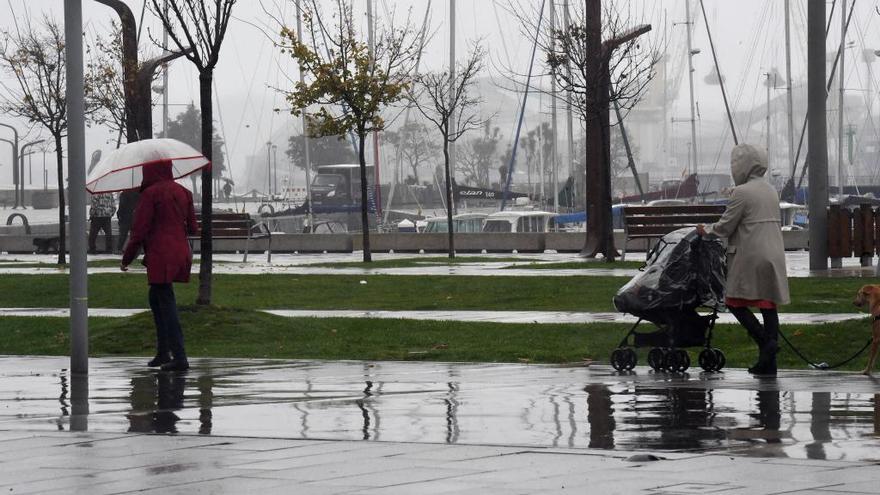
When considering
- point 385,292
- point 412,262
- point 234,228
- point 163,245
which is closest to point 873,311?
point 163,245

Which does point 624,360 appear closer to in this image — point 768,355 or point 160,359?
point 768,355

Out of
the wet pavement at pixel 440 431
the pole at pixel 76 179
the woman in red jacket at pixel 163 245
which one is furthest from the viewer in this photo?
the woman in red jacket at pixel 163 245

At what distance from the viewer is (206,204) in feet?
53.2

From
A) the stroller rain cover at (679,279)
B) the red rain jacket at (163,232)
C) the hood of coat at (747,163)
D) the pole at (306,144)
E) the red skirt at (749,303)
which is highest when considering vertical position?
the pole at (306,144)

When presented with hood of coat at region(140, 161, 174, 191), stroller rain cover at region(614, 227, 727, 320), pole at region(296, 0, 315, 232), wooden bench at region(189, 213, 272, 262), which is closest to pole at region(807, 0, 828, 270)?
stroller rain cover at region(614, 227, 727, 320)

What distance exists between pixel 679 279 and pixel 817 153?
12263 millimetres

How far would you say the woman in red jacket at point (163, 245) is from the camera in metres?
13.2

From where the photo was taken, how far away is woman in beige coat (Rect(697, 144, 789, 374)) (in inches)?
472

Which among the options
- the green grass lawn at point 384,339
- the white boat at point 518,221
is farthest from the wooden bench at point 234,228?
the white boat at point 518,221

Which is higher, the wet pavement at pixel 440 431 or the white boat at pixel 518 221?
the white boat at pixel 518 221

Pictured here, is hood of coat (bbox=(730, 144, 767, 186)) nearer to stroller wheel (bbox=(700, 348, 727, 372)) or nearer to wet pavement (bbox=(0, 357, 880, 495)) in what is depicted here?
stroller wheel (bbox=(700, 348, 727, 372))

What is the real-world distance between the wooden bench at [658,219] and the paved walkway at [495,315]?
10.2 meters

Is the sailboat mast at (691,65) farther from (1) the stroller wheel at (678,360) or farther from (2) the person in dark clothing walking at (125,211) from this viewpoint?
(1) the stroller wheel at (678,360)

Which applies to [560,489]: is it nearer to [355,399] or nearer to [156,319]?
[355,399]
